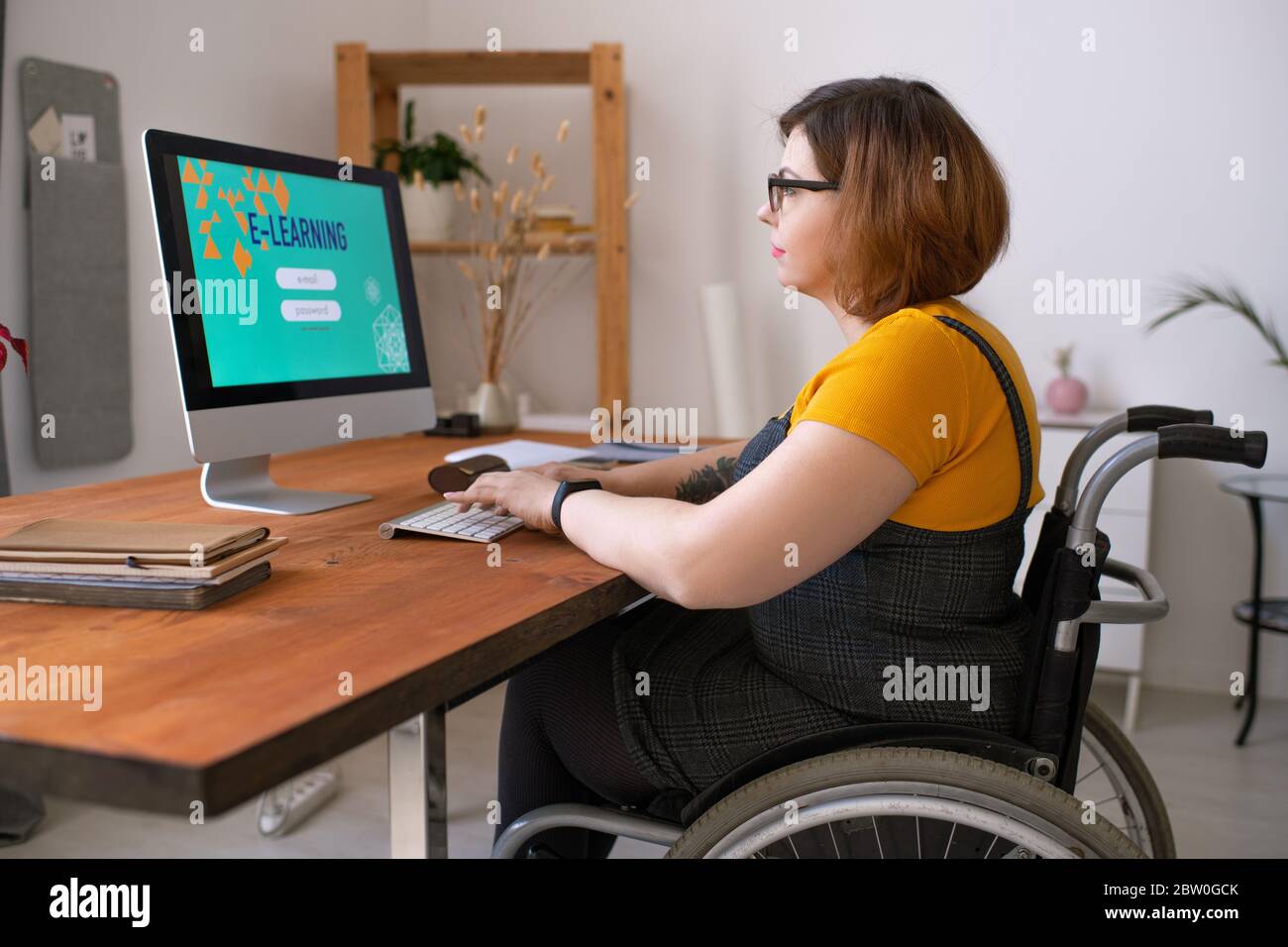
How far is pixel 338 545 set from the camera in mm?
1372

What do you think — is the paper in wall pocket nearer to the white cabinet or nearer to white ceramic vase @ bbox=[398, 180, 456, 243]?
white ceramic vase @ bbox=[398, 180, 456, 243]

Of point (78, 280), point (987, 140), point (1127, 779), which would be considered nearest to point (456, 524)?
point (1127, 779)

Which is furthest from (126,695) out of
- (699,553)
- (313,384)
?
(313,384)

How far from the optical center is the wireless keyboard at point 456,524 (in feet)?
4.60

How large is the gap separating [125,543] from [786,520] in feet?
2.07

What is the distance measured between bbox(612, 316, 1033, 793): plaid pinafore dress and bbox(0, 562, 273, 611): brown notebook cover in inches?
18.2

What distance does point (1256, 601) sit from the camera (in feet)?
9.77

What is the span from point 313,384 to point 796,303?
7.32 feet

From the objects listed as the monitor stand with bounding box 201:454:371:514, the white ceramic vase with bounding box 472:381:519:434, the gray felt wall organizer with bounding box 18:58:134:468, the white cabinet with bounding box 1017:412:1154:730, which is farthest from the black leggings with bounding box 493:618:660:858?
the white cabinet with bounding box 1017:412:1154:730

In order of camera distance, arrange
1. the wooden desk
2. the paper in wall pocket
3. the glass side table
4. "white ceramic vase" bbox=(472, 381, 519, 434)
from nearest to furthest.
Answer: the wooden desk
the paper in wall pocket
"white ceramic vase" bbox=(472, 381, 519, 434)
the glass side table

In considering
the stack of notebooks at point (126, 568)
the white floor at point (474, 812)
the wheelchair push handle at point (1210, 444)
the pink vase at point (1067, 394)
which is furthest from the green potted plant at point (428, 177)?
the wheelchair push handle at point (1210, 444)

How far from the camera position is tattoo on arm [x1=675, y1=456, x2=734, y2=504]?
1.69m

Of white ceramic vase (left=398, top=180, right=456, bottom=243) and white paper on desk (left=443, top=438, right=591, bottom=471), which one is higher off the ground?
white ceramic vase (left=398, top=180, right=456, bottom=243)
